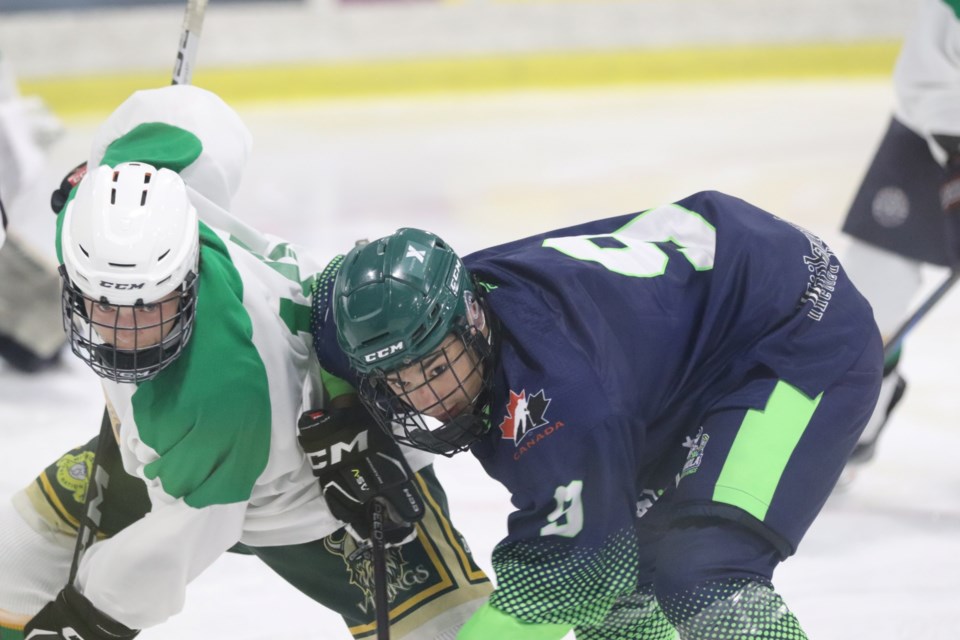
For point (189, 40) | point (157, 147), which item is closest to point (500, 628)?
point (157, 147)

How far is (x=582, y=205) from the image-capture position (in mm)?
5027

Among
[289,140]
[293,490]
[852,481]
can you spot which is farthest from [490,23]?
[293,490]

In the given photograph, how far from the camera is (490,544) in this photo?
264cm

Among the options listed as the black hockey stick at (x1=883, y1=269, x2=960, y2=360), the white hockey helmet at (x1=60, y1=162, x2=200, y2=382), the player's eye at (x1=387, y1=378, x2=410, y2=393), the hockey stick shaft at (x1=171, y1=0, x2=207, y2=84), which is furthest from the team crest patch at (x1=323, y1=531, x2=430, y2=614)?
the black hockey stick at (x1=883, y1=269, x2=960, y2=360)

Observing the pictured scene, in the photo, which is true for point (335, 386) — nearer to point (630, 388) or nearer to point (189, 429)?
point (189, 429)

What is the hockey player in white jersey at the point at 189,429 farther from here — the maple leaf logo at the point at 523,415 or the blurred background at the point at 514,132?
the blurred background at the point at 514,132

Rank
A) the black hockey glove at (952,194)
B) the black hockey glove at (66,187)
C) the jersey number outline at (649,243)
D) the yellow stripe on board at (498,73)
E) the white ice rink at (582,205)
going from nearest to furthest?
the jersey number outline at (649,243) → the black hockey glove at (66,187) → the white ice rink at (582,205) → the black hockey glove at (952,194) → the yellow stripe on board at (498,73)

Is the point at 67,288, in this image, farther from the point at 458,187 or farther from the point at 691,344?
the point at 458,187

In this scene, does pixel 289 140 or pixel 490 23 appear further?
pixel 490 23

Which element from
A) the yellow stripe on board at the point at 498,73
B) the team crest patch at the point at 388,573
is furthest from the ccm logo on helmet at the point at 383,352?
the yellow stripe on board at the point at 498,73

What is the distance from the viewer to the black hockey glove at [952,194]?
280 centimetres

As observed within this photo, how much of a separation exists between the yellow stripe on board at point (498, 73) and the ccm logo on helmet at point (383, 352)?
17.6 ft

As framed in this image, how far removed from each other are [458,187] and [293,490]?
11.6ft

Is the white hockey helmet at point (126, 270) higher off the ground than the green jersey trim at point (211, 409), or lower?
higher
